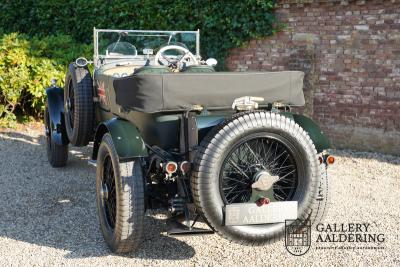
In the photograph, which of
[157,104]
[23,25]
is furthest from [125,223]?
[23,25]

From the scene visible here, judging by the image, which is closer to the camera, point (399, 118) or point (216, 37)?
point (399, 118)

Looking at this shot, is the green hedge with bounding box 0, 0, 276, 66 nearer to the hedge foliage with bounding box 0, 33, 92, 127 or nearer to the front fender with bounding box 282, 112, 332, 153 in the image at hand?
the hedge foliage with bounding box 0, 33, 92, 127

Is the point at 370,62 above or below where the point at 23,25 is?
below

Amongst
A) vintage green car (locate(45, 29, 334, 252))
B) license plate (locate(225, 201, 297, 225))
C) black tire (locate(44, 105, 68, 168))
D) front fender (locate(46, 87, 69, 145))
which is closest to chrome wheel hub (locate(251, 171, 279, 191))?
vintage green car (locate(45, 29, 334, 252))

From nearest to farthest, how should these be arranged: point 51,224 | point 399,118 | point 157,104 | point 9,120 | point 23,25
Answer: point 157,104 < point 51,224 < point 399,118 < point 9,120 < point 23,25

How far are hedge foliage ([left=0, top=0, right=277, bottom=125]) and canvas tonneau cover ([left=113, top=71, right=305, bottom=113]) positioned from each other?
13.8ft

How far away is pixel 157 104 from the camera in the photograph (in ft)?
11.4

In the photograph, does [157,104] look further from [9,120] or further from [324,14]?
[9,120]

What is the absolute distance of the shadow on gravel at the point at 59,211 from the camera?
3836 mm

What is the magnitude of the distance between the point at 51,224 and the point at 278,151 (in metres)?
2.12

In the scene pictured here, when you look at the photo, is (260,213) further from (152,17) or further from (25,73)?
(152,17)

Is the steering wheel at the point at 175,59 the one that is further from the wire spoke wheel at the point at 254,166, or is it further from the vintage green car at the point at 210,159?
the wire spoke wheel at the point at 254,166

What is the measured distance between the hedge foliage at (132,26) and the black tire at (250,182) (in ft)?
15.3

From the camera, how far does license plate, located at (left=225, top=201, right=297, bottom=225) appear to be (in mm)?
3264
